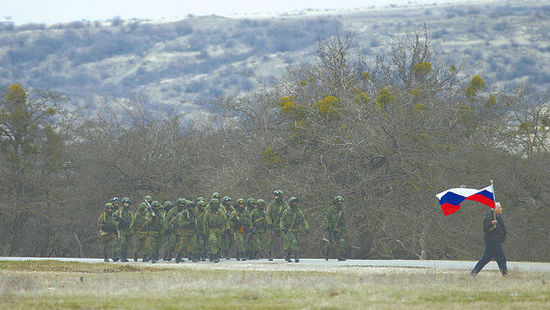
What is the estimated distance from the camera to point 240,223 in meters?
28.9

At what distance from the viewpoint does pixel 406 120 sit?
39.4 meters

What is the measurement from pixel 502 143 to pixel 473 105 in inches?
95.2

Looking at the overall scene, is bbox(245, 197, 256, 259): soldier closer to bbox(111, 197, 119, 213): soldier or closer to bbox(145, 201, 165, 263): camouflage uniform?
bbox(145, 201, 165, 263): camouflage uniform

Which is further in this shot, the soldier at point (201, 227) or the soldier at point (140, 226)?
the soldier at point (140, 226)

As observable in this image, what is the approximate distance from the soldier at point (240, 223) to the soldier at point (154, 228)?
6.53 feet

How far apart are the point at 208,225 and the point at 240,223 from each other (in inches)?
39.0

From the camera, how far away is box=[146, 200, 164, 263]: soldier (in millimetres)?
28759

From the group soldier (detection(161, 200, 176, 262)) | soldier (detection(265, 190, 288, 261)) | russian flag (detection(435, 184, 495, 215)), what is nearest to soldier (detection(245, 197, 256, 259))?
soldier (detection(265, 190, 288, 261))

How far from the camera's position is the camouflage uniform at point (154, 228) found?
2875cm

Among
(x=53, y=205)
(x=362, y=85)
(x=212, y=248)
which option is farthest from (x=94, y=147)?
(x=212, y=248)

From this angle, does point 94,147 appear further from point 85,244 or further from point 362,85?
point 362,85

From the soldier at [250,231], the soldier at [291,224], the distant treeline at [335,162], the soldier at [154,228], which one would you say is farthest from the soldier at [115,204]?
the distant treeline at [335,162]

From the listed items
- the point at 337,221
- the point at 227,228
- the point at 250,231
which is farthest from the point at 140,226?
the point at 337,221

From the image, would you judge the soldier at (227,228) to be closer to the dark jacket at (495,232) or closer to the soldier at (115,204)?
the soldier at (115,204)
